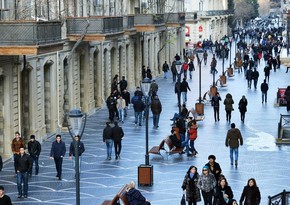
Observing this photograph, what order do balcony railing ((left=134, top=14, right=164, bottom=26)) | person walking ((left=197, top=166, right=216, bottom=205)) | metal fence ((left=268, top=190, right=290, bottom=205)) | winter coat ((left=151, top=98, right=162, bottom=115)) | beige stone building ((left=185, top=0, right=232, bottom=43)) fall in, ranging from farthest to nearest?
1. beige stone building ((left=185, top=0, right=232, bottom=43))
2. balcony railing ((left=134, top=14, right=164, bottom=26))
3. winter coat ((left=151, top=98, right=162, bottom=115))
4. person walking ((left=197, top=166, right=216, bottom=205))
5. metal fence ((left=268, top=190, right=290, bottom=205))

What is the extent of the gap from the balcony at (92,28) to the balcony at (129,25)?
8.55 m

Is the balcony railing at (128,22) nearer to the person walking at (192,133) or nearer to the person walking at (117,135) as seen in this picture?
the person walking at (192,133)

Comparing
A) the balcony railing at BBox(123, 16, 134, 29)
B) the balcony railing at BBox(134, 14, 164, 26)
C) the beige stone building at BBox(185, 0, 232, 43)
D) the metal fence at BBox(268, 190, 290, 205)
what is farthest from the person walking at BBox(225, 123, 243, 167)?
the beige stone building at BBox(185, 0, 232, 43)

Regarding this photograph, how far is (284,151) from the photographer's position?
1335 inches

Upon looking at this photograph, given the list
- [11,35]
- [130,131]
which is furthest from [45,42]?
[130,131]

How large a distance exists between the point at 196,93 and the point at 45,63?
1877cm

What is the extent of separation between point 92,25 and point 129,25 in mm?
12007

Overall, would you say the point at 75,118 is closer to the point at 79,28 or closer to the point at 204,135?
the point at 204,135

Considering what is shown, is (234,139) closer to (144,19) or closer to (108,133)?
(108,133)

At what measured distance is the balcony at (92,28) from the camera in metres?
41.5

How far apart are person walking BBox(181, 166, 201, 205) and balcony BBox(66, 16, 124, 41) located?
1781 cm

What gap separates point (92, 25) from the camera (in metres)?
42.4

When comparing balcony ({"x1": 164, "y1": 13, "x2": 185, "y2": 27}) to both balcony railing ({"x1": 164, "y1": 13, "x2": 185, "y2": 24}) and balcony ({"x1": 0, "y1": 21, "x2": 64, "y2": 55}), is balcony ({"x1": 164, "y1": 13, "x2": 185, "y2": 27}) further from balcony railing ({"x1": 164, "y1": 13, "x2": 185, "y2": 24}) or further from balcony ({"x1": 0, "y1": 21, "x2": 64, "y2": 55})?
balcony ({"x1": 0, "y1": 21, "x2": 64, "y2": 55})

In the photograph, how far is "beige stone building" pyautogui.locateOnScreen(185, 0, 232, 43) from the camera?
358 feet
